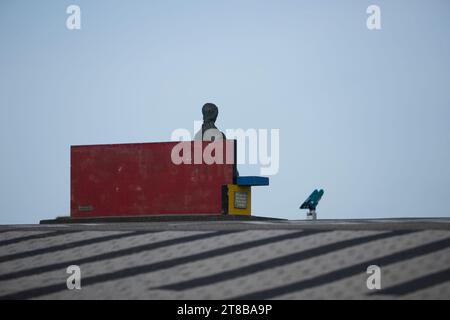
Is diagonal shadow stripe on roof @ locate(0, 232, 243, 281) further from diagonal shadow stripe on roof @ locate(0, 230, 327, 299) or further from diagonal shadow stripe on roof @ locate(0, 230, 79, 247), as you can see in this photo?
diagonal shadow stripe on roof @ locate(0, 230, 79, 247)

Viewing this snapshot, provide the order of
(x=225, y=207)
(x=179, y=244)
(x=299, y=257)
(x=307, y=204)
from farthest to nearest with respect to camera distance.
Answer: (x=307, y=204) < (x=225, y=207) < (x=179, y=244) < (x=299, y=257)

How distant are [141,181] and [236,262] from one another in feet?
25.8

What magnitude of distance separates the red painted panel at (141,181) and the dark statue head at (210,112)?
218 centimetres

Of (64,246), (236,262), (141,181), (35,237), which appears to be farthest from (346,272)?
(141,181)

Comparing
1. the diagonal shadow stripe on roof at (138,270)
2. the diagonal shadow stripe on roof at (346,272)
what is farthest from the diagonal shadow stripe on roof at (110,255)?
the diagonal shadow stripe on roof at (346,272)

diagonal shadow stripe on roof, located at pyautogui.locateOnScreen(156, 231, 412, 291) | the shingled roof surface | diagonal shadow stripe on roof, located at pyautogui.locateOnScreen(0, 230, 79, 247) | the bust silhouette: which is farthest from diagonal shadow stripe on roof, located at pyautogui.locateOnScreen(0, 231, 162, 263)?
the bust silhouette

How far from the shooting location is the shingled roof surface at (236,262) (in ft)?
33.0

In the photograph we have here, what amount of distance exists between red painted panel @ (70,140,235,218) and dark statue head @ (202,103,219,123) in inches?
85.8

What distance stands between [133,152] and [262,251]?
7.98 m

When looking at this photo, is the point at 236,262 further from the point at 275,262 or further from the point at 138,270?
the point at 138,270

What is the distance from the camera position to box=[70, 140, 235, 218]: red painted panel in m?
18.1
